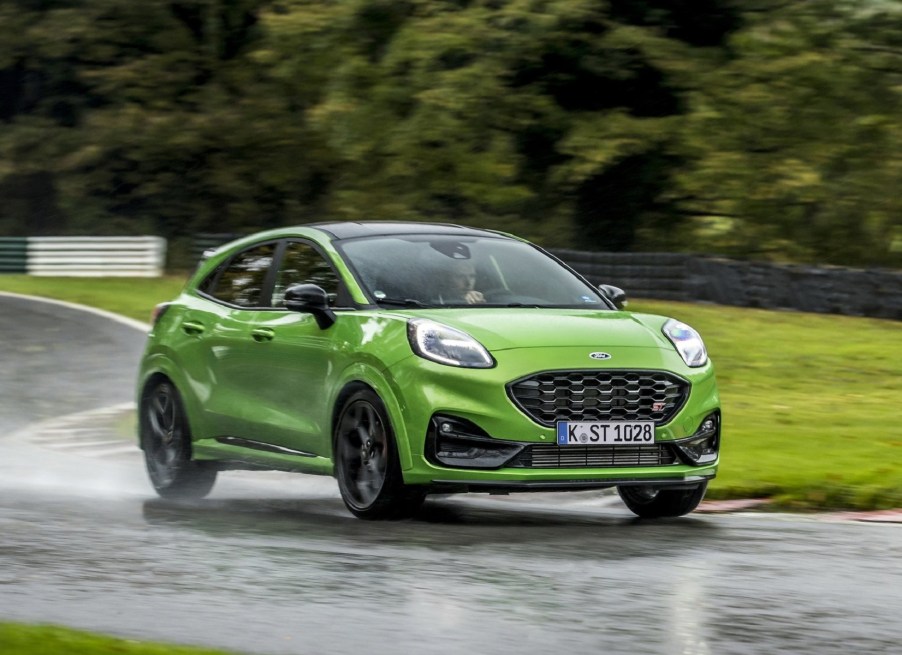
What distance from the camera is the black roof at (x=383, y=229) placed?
406 inches

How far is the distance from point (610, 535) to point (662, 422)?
0.67 metres

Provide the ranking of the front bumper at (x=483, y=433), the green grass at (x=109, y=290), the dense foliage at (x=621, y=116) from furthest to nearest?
the dense foliage at (x=621, y=116) < the green grass at (x=109, y=290) < the front bumper at (x=483, y=433)

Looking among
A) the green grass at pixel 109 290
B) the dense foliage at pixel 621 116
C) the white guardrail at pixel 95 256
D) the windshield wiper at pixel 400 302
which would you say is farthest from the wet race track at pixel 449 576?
the white guardrail at pixel 95 256

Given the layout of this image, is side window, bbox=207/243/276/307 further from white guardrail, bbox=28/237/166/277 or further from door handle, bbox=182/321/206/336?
white guardrail, bbox=28/237/166/277

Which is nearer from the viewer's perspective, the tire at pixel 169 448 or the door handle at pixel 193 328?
the door handle at pixel 193 328

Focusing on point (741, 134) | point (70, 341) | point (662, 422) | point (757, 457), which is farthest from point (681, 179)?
point (662, 422)

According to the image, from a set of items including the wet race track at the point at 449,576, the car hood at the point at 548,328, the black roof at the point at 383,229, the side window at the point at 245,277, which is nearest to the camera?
the wet race track at the point at 449,576

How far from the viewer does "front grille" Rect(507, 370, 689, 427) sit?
8828 mm

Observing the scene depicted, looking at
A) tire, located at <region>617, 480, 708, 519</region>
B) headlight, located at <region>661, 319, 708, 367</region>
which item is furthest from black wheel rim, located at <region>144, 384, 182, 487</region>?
headlight, located at <region>661, 319, 708, 367</region>

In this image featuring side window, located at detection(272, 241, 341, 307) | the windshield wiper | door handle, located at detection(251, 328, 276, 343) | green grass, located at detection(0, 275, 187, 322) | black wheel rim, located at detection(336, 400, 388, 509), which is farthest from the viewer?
green grass, located at detection(0, 275, 187, 322)

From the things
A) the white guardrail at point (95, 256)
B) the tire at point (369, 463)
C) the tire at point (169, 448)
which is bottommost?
the white guardrail at point (95, 256)

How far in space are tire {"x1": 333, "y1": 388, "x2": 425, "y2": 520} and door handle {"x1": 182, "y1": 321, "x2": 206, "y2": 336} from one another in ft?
5.88

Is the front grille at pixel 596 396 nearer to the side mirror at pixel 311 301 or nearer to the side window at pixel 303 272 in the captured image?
the side mirror at pixel 311 301

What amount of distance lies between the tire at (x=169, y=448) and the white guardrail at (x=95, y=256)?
98.1ft
